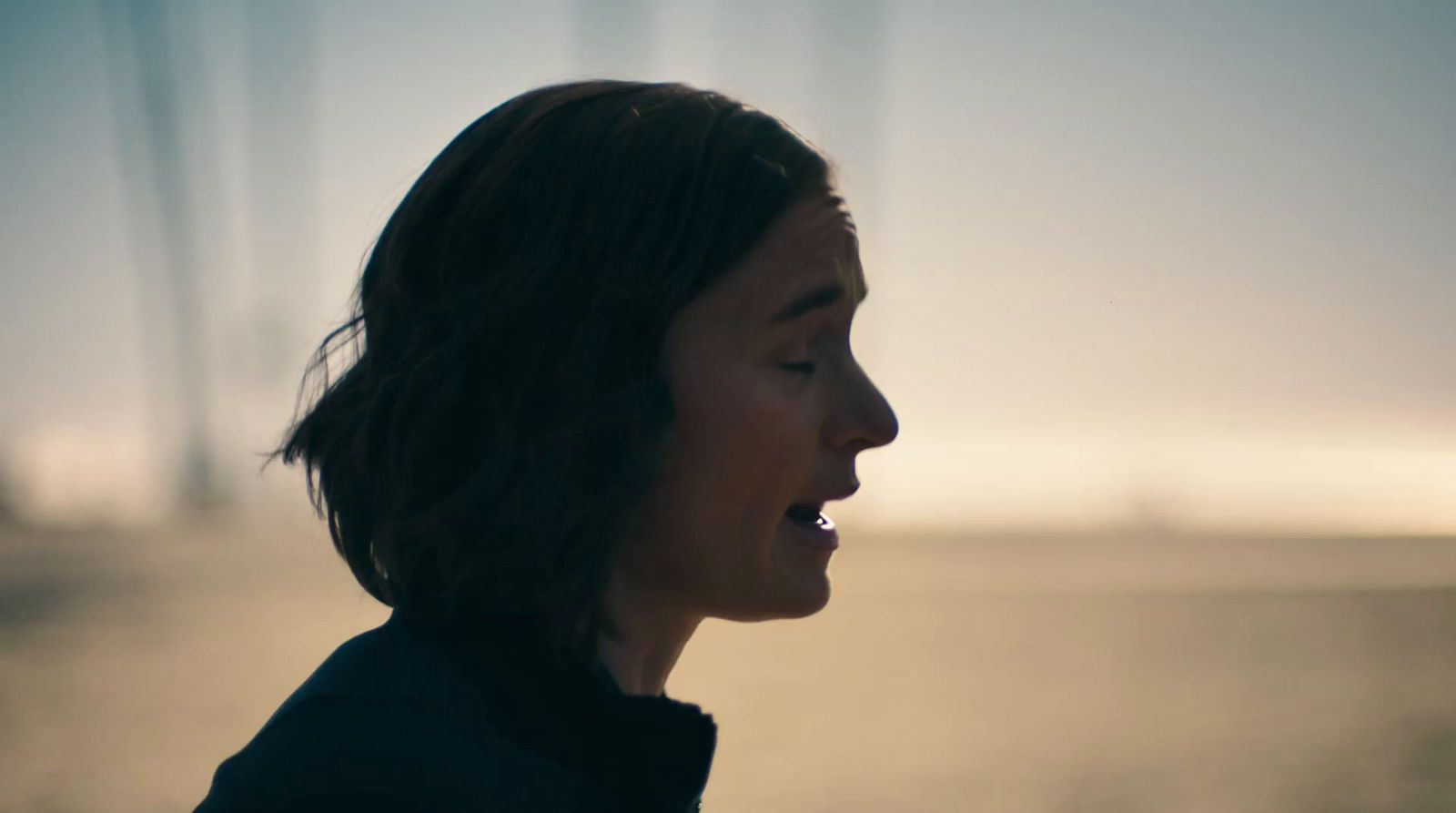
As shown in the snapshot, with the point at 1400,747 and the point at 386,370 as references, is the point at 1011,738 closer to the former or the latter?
the point at 1400,747

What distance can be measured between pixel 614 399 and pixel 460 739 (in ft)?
0.93

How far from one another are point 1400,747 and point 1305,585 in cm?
365

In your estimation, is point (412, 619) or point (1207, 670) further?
point (1207, 670)

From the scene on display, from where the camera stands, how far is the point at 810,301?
3.54 ft

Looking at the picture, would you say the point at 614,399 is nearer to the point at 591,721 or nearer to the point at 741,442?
the point at 741,442

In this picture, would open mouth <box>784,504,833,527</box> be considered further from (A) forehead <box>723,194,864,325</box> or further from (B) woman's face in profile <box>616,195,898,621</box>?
(A) forehead <box>723,194,864,325</box>

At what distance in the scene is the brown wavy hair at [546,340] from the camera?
1039 mm

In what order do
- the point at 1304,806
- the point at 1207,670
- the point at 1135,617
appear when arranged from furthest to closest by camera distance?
the point at 1135,617 → the point at 1207,670 → the point at 1304,806

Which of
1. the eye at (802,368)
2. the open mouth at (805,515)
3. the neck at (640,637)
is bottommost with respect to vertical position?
the neck at (640,637)

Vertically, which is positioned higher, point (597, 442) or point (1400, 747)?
point (1400, 747)

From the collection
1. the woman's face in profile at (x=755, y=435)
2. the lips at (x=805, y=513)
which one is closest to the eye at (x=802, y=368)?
the woman's face in profile at (x=755, y=435)

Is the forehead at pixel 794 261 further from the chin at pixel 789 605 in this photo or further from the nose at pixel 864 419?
the chin at pixel 789 605

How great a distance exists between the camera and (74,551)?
8.14 metres

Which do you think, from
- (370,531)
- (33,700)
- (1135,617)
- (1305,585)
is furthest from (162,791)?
(1305,585)
